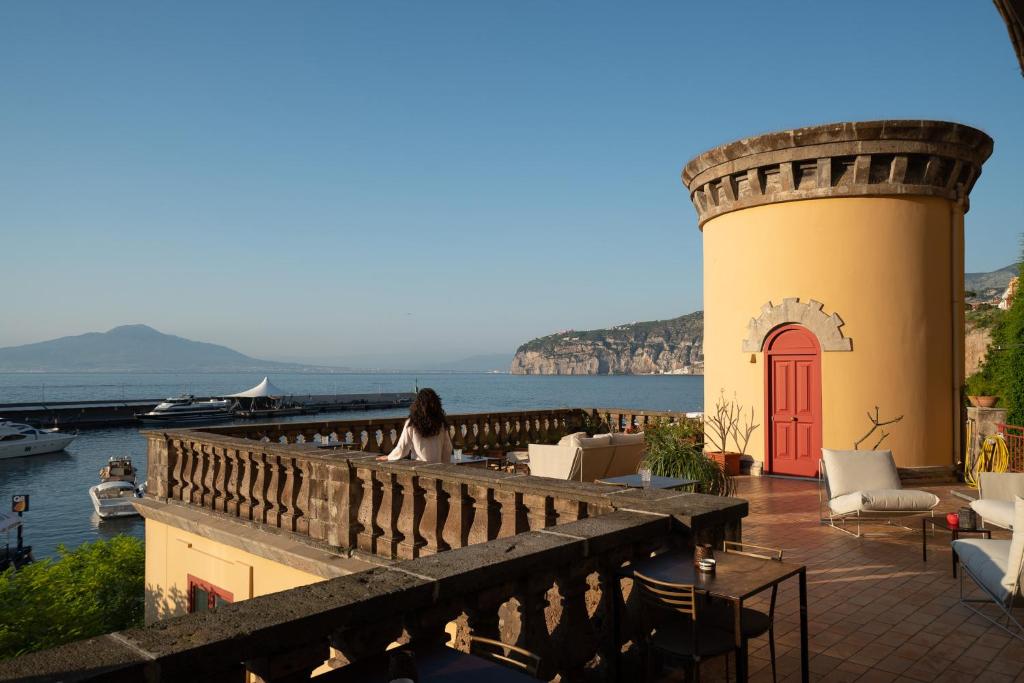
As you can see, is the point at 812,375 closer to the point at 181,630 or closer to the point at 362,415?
the point at 181,630

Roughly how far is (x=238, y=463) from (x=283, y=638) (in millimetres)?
5686

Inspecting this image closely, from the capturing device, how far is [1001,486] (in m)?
7.09

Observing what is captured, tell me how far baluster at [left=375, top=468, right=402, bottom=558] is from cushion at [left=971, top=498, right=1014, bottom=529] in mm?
5469

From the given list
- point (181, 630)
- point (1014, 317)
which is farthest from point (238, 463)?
point (1014, 317)

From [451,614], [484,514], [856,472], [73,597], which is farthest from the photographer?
[73,597]

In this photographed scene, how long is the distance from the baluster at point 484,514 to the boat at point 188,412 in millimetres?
61259

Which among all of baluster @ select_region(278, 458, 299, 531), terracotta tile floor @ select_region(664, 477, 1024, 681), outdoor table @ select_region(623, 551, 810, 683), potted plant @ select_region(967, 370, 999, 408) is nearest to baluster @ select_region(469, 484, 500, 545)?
outdoor table @ select_region(623, 551, 810, 683)

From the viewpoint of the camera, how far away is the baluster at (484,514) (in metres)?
4.72

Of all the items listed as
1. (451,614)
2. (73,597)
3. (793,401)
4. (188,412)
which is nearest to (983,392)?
(793,401)

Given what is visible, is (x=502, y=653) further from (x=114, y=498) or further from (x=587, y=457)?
(x=114, y=498)

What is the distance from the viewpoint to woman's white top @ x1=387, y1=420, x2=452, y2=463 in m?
6.09

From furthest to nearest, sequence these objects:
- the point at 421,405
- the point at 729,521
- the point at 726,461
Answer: the point at 726,461
the point at 421,405
the point at 729,521

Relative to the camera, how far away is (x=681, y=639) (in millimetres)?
3258

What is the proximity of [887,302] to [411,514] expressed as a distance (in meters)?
8.95
